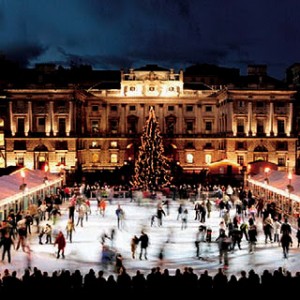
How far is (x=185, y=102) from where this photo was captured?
78.1m

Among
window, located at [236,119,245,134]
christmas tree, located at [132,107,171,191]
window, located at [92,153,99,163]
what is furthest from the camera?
window, located at [92,153,99,163]

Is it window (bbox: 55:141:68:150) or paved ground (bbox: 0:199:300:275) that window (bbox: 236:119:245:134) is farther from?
paved ground (bbox: 0:199:300:275)

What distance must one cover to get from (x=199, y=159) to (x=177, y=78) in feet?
36.5

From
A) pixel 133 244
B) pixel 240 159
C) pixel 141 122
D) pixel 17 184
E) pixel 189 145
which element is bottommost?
pixel 133 244

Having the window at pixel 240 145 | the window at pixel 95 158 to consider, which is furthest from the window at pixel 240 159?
the window at pixel 95 158

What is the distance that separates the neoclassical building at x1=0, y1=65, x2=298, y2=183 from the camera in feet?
241

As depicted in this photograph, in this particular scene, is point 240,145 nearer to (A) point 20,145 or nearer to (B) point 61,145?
(B) point 61,145

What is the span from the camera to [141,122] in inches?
3076

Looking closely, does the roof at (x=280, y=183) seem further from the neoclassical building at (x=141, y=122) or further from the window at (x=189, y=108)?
the window at (x=189, y=108)

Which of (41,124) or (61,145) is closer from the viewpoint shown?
(61,145)

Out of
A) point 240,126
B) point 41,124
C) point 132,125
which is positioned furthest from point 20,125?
point 240,126

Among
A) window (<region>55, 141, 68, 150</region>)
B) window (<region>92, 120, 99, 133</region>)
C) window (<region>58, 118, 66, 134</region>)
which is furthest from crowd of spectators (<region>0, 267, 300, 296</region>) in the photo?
window (<region>92, 120, 99, 133</region>)

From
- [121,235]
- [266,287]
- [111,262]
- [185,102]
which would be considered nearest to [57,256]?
[111,262]

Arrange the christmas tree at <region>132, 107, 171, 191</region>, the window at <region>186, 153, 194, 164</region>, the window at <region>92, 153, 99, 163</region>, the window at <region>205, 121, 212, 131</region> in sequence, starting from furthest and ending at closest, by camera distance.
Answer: the window at <region>205, 121, 212, 131</region>, the window at <region>186, 153, 194, 164</region>, the window at <region>92, 153, 99, 163</region>, the christmas tree at <region>132, 107, 171, 191</region>
